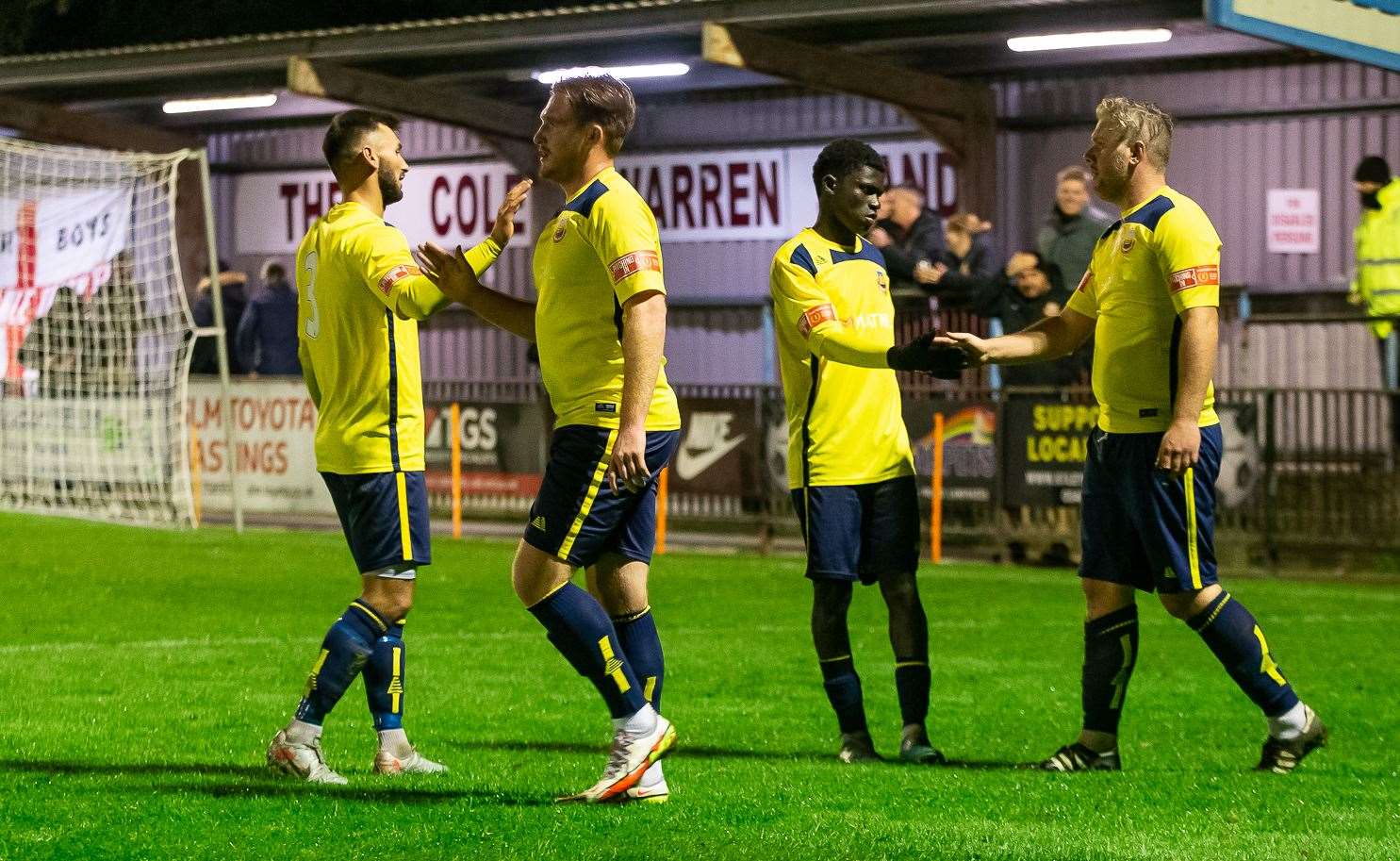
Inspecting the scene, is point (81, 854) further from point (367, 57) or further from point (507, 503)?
point (367, 57)

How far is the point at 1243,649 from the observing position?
22.3ft

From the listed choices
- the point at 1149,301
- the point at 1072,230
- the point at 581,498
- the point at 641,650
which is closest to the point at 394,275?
the point at 581,498

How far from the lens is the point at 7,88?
23.3 m

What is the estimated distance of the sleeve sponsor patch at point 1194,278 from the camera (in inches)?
258

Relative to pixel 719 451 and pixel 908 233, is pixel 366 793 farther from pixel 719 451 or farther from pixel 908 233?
pixel 908 233

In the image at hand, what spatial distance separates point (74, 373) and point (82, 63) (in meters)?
7.72

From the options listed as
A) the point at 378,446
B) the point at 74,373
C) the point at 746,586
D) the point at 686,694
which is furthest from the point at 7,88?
the point at 378,446

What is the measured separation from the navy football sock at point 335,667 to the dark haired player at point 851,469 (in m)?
1.70

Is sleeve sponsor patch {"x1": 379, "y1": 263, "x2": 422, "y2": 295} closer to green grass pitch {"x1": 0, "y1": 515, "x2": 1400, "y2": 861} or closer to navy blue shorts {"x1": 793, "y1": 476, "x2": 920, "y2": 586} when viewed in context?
green grass pitch {"x1": 0, "y1": 515, "x2": 1400, "y2": 861}

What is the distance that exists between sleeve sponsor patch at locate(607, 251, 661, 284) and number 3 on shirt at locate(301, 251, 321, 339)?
4.02ft

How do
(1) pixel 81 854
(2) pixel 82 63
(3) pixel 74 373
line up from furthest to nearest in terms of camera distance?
(2) pixel 82 63, (3) pixel 74 373, (1) pixel 81 854

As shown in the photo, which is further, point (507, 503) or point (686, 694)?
point (507, 503)

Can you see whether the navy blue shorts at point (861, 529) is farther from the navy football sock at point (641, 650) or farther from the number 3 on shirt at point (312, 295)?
the number 3 on shirt at point (312, 295)

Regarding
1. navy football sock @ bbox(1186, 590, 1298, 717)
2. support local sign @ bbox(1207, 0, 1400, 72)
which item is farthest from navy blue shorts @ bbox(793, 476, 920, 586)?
Answer: support local sign @ bbox(1207, 0, 1400, 72)
